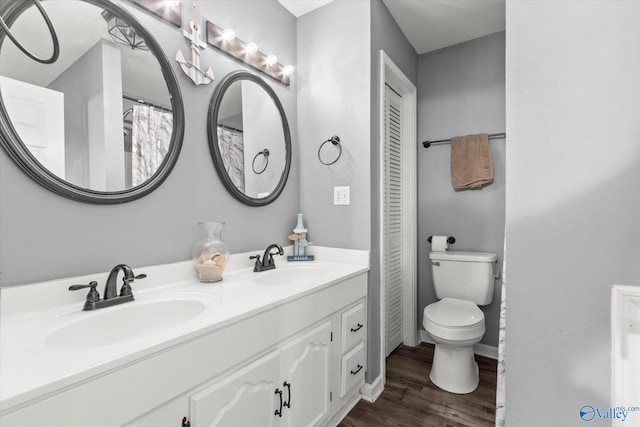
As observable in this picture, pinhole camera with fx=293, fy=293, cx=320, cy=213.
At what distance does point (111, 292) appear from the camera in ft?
3.42

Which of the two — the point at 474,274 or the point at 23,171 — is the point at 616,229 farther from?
the point at 23,171

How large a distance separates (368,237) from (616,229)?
1067mm

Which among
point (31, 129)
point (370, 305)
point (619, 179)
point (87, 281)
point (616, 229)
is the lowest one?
point (370, 305)

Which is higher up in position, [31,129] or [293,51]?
[293,51]

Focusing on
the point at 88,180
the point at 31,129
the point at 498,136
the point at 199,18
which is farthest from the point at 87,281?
the point at 498,136

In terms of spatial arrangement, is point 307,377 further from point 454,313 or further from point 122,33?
point 122,33

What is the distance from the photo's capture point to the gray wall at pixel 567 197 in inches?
36.3

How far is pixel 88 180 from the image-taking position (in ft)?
3.54

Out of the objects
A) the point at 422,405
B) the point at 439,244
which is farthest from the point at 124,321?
the point at 439,244

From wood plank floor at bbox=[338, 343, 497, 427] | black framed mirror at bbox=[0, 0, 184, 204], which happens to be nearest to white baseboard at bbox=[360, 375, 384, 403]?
wood plank floor at bbox=[338, 343, 497, 427]

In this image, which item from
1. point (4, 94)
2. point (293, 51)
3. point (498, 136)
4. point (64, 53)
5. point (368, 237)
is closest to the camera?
point (4, 94)

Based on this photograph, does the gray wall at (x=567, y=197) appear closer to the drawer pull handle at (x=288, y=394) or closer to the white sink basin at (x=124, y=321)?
the drawer pull handle at (x=288, y=394)

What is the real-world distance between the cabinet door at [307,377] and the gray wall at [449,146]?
144 centimetres

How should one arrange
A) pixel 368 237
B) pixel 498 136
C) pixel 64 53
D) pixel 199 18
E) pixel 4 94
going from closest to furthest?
pixel 4 94 < pixel 64 53 < pixel 199 18 < pixel 368 237 < pixel 498 136
